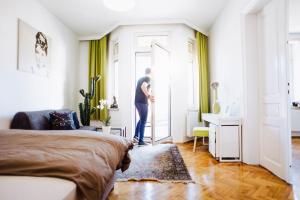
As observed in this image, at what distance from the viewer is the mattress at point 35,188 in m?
0.72

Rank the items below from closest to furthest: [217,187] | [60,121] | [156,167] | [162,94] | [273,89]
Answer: [217,187] → [273,89] → [156,167] → [60,121] → [162,94]

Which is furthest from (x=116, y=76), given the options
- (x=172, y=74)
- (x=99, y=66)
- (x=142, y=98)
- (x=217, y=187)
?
(x=217, y=187)

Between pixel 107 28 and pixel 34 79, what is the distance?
82.1 inches

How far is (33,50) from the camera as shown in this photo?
3.15 metres

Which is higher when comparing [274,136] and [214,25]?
[214,25]

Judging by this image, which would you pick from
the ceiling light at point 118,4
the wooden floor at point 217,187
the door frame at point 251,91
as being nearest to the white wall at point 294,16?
the door frame at point 251,91

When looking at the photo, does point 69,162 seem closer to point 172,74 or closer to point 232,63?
point 232,63

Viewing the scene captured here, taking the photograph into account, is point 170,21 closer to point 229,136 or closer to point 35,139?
point 229,136

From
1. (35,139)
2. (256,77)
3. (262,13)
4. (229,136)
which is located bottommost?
(229,136)

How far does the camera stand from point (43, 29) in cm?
347

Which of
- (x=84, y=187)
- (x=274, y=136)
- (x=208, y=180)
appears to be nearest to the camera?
(x=84, y=187)

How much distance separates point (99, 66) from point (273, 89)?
370 centimetres

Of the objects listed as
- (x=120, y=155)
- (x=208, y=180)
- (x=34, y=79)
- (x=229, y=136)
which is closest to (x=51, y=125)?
(x=34, y=79)

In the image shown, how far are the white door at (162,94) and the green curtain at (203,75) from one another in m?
0.78
